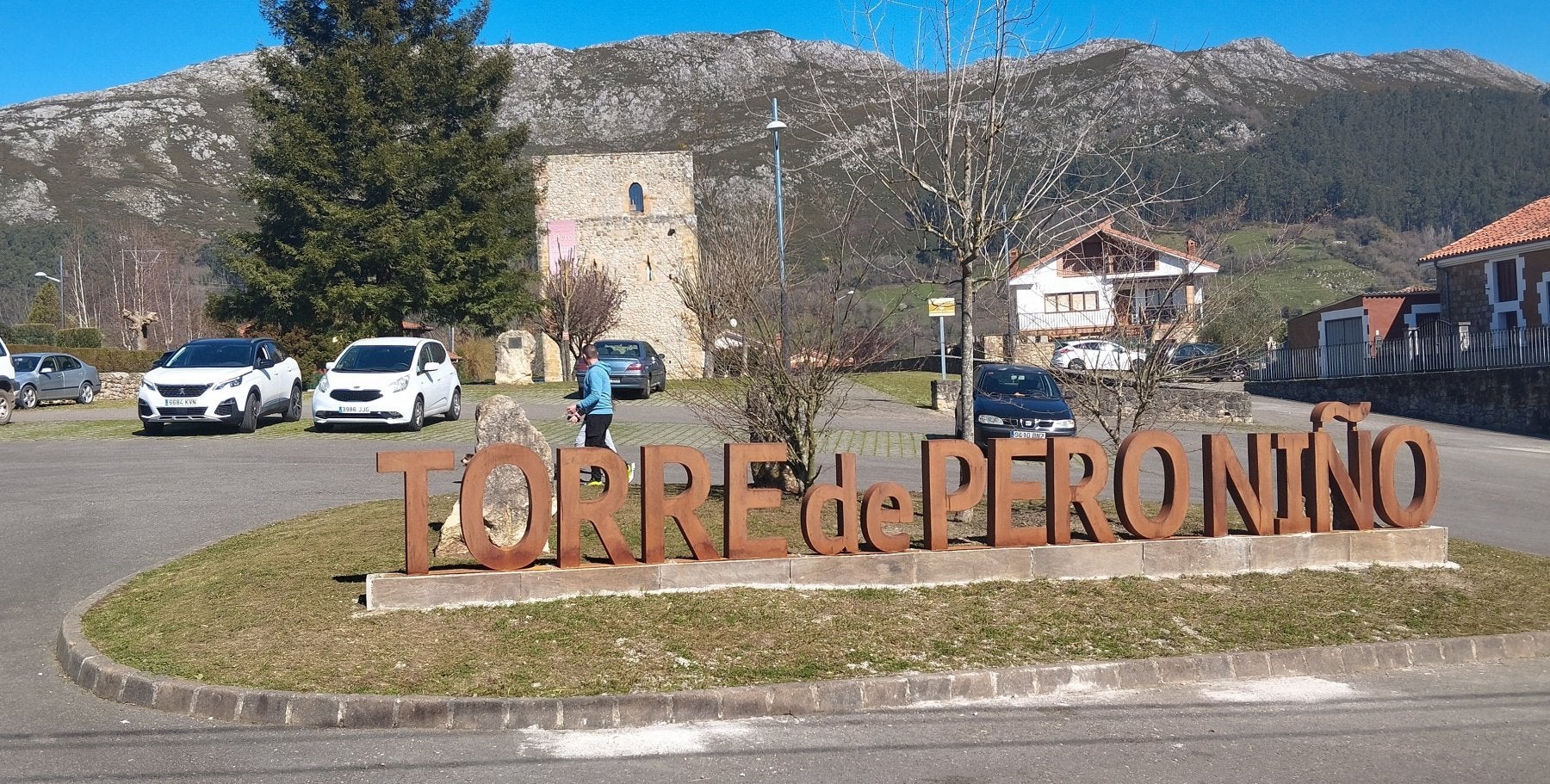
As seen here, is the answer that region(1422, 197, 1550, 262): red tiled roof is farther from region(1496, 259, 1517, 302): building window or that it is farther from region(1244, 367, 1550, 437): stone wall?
region(1244, 367, 1550, 437): stone wall

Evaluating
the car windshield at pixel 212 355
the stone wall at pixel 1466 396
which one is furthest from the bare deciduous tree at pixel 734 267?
the stone wall at pixel 1466 396

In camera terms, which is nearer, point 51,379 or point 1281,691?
point 1281,691

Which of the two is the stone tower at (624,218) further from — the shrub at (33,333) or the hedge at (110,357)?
the shrub at (33,333)

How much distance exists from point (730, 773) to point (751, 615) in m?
2.75

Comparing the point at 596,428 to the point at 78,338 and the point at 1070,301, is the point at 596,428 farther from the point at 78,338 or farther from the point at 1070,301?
the point at 78,338

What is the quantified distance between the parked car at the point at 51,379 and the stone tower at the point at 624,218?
22.9m

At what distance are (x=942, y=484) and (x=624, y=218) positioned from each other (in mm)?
47159

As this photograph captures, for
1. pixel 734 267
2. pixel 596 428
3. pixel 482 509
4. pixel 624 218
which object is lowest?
pixel 482 509

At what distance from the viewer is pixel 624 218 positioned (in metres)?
55.2

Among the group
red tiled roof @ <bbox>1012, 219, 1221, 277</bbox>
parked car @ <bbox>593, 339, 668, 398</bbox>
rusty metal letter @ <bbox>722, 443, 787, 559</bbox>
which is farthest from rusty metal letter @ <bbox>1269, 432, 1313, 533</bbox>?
parked car @ <bbox>593, 339, 668, 398</bbox>

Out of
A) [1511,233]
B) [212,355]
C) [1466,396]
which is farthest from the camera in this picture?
[1511,233]

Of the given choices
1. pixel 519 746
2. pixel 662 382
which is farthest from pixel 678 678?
pixel 662 382

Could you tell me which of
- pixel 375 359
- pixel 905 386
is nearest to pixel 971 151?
pixel 375 359

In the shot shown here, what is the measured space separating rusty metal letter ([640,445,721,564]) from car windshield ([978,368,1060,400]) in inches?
492
